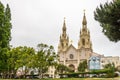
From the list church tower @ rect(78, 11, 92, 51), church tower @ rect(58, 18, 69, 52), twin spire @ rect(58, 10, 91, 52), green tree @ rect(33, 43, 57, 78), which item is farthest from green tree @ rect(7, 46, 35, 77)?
church tower @ rect(58, 18, 69, 52)

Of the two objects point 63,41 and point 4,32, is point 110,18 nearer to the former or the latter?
point 4,32

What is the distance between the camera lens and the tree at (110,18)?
21.4 meters

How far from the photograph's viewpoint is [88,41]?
14625 centimetres

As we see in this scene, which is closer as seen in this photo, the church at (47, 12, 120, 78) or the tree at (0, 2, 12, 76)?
the tree at (0, 2, 12, 76)

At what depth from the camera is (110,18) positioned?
22.0 metres

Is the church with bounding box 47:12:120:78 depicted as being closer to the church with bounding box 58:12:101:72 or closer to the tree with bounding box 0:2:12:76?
the church with bounding box 58:12:101:72

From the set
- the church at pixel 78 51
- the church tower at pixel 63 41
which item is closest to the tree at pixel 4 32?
the church at pixel 78 51

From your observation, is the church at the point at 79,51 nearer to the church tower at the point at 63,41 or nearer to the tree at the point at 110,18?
the church tower at the point at 63,41

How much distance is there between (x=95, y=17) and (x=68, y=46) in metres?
129

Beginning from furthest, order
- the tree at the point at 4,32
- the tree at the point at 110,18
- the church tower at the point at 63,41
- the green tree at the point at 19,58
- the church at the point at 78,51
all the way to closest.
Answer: the church tower at the point at 63,41 < the church at the point at 78,51 < the green tree at the point at 19,58 < the tree at the point at 4,32 < the tree at the point at 110,18

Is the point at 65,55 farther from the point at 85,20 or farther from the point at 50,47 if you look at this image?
the point at 50,47

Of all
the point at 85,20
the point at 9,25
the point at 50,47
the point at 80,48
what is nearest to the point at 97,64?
the point at 80,48

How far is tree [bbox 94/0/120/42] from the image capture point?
21.4m

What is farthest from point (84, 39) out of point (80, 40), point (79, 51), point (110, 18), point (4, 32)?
point (110, 18)
